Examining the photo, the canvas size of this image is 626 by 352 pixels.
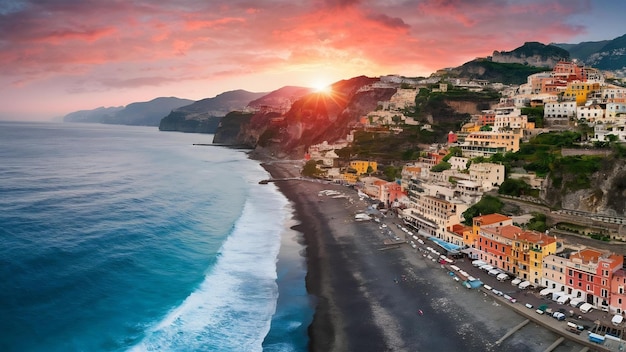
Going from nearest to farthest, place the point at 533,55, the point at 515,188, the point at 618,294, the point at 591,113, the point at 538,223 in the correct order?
the point at 618,294, the point at 538,223, the point at 515,188, the point at 591,113, the point at 533,55

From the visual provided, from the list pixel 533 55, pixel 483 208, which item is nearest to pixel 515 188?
pixel 483 208

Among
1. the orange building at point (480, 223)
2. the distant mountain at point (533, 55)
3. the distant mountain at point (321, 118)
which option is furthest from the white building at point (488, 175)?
the distant mountain at point (533, 55)

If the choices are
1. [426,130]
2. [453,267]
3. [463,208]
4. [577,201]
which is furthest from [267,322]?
[426,130]

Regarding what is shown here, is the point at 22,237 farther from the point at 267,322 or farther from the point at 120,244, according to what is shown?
the point at 267,322

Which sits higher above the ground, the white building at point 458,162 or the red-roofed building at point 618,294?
the white building at point 458,162

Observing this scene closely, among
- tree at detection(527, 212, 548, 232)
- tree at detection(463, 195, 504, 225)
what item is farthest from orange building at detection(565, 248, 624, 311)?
tree at detection(463, 195, 504, 225)

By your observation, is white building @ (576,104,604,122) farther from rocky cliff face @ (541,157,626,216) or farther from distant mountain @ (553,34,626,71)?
distant mountain @ (553,34,626,71)

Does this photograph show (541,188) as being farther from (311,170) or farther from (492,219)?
(311,170)

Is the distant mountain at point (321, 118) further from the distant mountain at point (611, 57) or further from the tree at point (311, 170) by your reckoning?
the distant mountain at point (611, 57)
